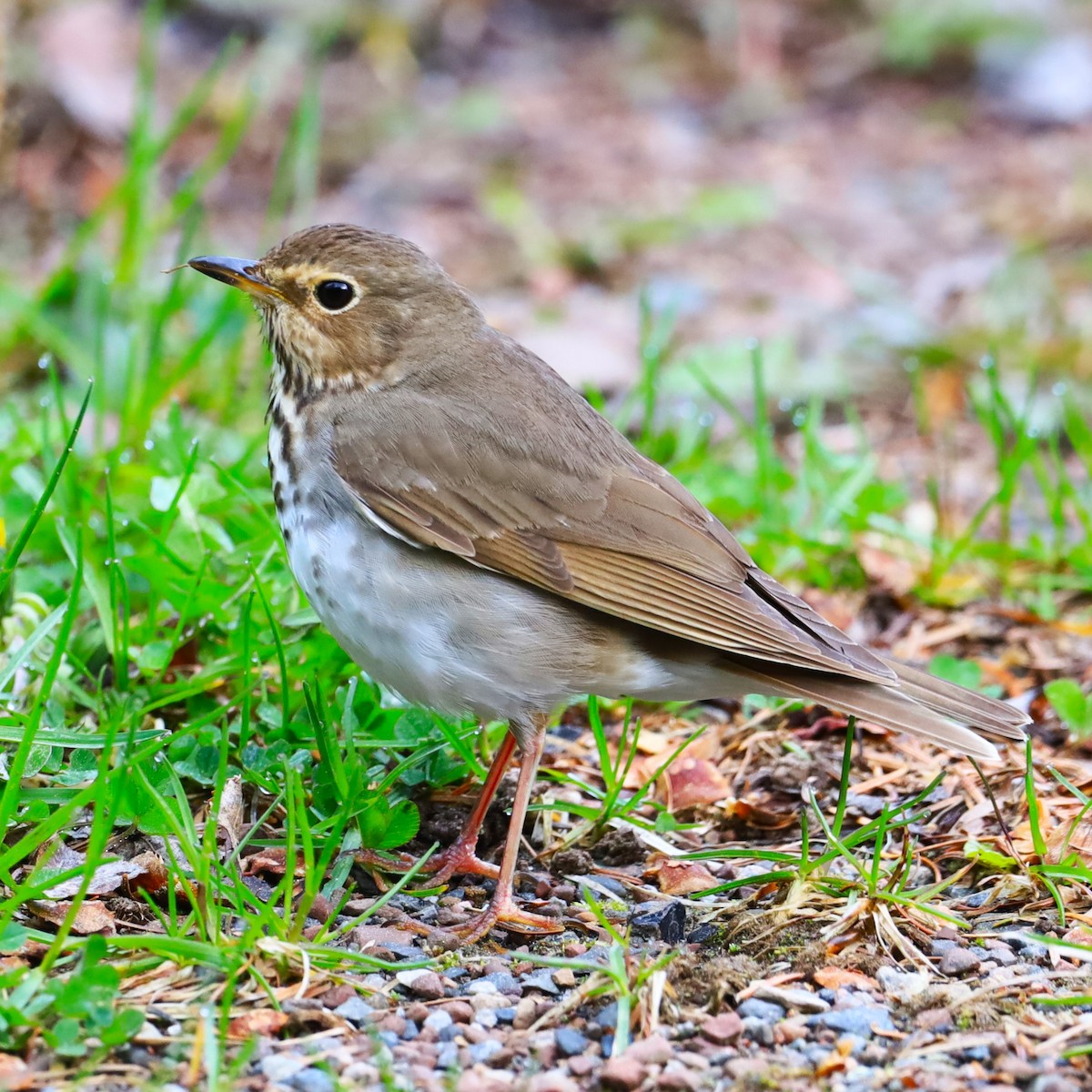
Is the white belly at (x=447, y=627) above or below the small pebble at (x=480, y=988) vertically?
above

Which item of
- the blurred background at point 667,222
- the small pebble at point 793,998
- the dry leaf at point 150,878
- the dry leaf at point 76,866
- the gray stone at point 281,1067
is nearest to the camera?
the gray stone at point 281,1067

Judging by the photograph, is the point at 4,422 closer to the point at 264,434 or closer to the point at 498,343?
the point at 264,434

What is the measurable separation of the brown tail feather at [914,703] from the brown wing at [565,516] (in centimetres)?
7

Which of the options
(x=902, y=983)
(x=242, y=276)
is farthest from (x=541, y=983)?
(x=242, y=276)

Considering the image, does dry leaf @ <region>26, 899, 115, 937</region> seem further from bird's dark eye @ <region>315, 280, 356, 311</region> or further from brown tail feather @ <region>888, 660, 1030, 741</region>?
brown tail feather @ <region>888, 660, 1030, 741</region>

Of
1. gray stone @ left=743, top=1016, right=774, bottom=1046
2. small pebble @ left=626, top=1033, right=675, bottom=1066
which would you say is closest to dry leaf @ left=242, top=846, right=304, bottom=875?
small pebble @ left=626, top=1033, right=675, bottom=1066

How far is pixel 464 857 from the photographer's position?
403cm

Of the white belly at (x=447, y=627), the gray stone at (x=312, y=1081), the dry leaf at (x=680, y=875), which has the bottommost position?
the gray stone at (x=312, y=1081)

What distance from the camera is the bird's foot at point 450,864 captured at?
155 inches

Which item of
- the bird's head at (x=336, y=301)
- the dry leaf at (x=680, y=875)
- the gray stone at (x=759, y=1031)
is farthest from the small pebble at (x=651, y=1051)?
the bird's head at (x=336, y=301)

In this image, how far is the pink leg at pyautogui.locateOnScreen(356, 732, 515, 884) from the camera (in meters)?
3.90

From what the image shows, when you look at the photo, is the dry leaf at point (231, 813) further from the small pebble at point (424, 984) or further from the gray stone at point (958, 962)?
the gray stone at point (958, 962)

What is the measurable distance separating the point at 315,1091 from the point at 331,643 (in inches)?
78.5

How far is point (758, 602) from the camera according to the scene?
416cm
